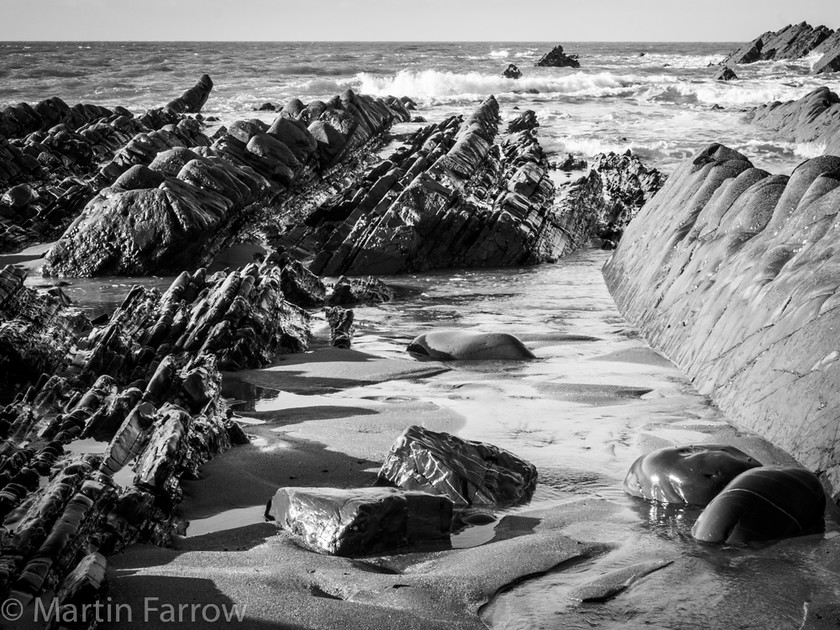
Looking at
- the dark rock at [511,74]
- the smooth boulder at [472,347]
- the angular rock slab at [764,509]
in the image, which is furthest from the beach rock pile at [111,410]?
the dark rock at [511,74]

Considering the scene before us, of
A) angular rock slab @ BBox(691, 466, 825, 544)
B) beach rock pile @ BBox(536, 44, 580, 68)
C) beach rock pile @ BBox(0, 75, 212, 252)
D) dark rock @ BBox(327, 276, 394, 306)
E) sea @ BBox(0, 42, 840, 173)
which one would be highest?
beach rock pile @ BBox(536, 44, 580, 68)

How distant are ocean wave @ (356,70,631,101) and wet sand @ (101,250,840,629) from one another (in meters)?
34.4

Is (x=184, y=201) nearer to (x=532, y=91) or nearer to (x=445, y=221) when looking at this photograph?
(x=445, y=221)

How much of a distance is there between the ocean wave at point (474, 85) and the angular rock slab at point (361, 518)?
122ft

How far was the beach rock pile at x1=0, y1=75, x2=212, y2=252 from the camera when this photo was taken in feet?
46.2

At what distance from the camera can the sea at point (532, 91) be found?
76.5ft

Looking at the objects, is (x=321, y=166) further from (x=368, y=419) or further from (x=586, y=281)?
(x=368, y=419)

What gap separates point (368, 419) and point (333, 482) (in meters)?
1.11

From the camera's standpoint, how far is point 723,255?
22.7 feet

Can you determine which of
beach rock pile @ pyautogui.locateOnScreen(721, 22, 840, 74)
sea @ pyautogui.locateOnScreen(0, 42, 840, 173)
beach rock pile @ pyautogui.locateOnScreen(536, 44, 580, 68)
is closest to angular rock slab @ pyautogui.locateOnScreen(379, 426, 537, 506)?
sea @ pyautogui.locateOnScreen(0, 42, 840, 173)

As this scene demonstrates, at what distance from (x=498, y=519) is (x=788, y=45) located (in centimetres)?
6629

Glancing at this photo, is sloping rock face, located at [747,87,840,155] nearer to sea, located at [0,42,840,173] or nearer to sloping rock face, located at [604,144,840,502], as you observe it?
sea, located at [0,42,840,173]

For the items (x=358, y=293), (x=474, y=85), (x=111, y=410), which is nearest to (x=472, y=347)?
(x=358, y=293)

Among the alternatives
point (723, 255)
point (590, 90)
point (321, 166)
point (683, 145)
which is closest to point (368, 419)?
point (723, 255)
